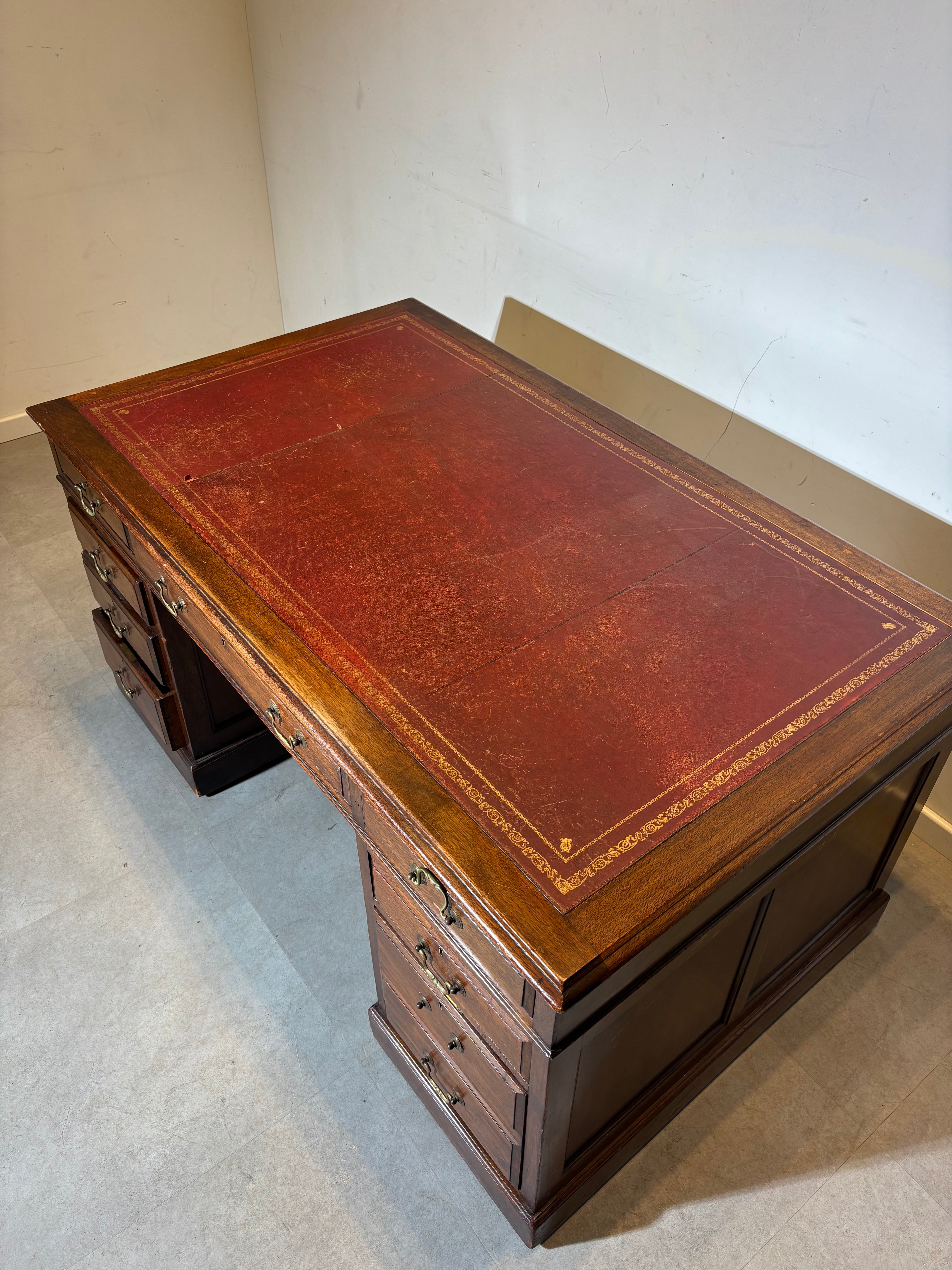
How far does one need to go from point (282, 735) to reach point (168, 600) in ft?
1.49

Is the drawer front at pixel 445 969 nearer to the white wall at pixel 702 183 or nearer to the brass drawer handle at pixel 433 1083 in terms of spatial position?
the brass drawer handle at pixel 433 1083

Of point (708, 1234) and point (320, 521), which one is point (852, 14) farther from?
point (708, 1234)

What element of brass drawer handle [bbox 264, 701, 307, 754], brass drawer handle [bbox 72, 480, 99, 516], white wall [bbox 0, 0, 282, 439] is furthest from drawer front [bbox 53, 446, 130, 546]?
white wall [bbox 0, 0, 282, 439]

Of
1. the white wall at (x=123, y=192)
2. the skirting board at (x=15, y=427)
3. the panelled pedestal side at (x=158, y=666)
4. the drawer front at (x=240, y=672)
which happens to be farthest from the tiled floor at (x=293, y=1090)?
the white wall at (x=123, y=192)

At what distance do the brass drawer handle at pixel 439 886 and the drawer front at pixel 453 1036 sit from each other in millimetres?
243

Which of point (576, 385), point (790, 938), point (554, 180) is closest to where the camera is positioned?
point (790, 938)

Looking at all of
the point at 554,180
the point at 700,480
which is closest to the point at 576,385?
the point at 554,180

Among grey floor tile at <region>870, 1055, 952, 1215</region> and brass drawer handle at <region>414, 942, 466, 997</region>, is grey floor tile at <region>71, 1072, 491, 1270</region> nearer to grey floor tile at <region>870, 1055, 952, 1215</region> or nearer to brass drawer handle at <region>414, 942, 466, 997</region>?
brass drawer handle at <region>414, 942, 466, 997</region>

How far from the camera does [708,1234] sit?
1.70 metres

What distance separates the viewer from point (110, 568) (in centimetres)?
223

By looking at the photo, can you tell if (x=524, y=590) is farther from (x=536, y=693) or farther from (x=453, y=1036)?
(x=453, y=1036)

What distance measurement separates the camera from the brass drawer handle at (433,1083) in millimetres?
1715

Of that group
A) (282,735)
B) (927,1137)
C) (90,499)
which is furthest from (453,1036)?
(90,499)

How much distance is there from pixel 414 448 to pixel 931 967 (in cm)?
163
